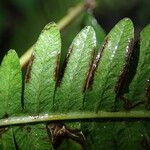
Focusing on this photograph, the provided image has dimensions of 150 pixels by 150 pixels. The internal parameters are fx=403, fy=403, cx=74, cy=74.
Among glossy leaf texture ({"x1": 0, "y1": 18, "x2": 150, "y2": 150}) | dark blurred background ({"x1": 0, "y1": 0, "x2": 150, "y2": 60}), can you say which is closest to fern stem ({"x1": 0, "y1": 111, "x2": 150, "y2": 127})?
glossy leaf texture ({"x1": 0, "y1": 18, "x2": 150, "y2": 150})

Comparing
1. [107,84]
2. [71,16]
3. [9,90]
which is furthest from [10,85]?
[71,16]

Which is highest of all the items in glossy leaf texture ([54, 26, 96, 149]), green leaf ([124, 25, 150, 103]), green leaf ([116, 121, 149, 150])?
glossy leaf texture ([54, 26, 96, 149])

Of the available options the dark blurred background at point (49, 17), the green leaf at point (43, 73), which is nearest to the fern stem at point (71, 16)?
the dark blurred background at point (49, 17)

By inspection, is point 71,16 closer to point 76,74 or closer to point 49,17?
point 49,17

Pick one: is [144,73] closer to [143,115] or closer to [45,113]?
[143,115]

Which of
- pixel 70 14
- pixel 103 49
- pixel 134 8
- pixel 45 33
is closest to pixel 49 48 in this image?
pixel 45 33

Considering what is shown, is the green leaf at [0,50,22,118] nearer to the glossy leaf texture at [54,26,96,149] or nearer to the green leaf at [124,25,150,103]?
the glossy leaf texture at [54,26,96,149]
